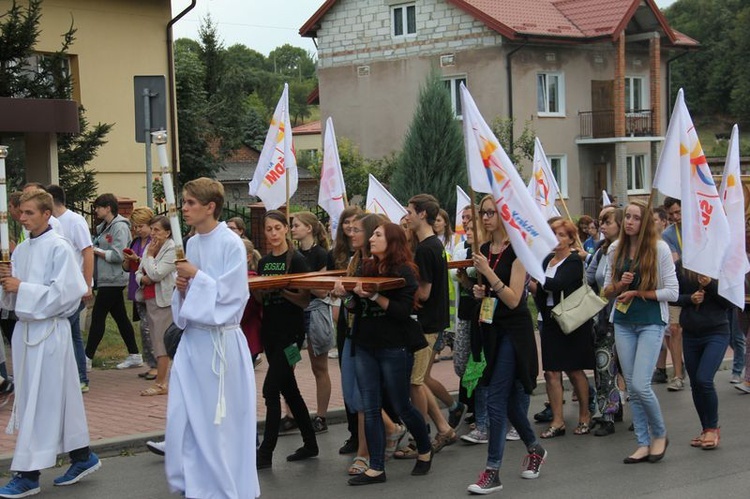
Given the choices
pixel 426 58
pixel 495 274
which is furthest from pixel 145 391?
pixel 426 58

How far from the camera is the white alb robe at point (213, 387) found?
6.20m

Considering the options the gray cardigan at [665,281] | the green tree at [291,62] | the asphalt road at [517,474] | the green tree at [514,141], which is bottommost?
the asphalt road at [517,474]

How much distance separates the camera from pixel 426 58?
38.0 metres

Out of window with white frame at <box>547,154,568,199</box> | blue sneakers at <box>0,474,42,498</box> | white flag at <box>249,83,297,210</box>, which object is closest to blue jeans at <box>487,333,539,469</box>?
blue sneakers at <box>0,474,42,498</box>

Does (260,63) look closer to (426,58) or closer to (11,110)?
(426,58)

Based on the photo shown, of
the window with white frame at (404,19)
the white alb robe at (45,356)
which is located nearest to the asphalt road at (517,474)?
the white alb robe at (45,356)

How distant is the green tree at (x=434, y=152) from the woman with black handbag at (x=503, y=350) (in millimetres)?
21561

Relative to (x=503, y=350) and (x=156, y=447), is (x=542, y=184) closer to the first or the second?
(x=503, y=350)

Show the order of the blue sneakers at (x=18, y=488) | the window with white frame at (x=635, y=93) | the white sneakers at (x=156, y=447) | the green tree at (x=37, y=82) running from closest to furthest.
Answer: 1. the blue sneakers at (x=18, y=488)
2. the white sneakers at (x=156, y=447)
3. the green tree at (x=37, y=82)
4. the window with white frame at (x=635, y=93)

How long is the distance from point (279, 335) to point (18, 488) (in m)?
2.02

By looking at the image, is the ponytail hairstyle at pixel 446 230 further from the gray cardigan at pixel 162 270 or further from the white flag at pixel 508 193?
the white flag at pixel 508 193

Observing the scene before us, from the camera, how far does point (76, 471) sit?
7500mm

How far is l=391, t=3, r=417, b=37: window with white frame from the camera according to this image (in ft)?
127

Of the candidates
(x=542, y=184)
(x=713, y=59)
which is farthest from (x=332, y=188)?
(x=713, y=59)
